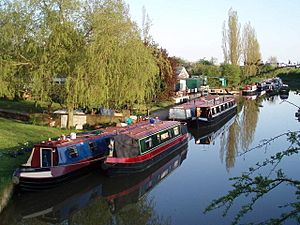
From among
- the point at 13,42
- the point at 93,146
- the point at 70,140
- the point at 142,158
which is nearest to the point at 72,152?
the point at 70,140

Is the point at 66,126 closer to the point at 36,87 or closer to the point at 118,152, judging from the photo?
the point at 36,87

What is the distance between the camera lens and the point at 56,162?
14203mm

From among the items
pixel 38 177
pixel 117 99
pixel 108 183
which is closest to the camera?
pixel 38 177

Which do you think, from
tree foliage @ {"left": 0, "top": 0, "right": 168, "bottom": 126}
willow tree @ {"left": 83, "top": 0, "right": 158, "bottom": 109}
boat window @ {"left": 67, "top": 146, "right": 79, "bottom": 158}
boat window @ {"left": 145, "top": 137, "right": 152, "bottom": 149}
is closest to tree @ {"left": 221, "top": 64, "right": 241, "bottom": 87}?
willow tree @ {"left": 83, "top": 0, "right": 158, "bottom": 109}

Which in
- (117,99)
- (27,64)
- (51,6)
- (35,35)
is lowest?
(117,99)

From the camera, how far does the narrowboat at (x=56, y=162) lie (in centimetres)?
1326

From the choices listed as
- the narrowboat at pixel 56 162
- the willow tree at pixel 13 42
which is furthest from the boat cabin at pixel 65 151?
the willow tree at pixel 13 42

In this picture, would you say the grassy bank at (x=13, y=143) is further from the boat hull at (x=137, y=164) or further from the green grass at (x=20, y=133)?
the boat hull at (x=137, y=164)

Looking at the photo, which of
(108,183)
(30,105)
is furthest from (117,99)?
(30,105)

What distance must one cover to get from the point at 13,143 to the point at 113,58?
6.65m

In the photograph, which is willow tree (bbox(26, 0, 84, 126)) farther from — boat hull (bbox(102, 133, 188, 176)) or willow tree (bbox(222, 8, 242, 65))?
willow tree (bbox(222, 8, 242, 65))

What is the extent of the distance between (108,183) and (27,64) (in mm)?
8704

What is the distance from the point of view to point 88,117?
24.9 m

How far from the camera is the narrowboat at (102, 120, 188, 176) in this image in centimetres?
1581
